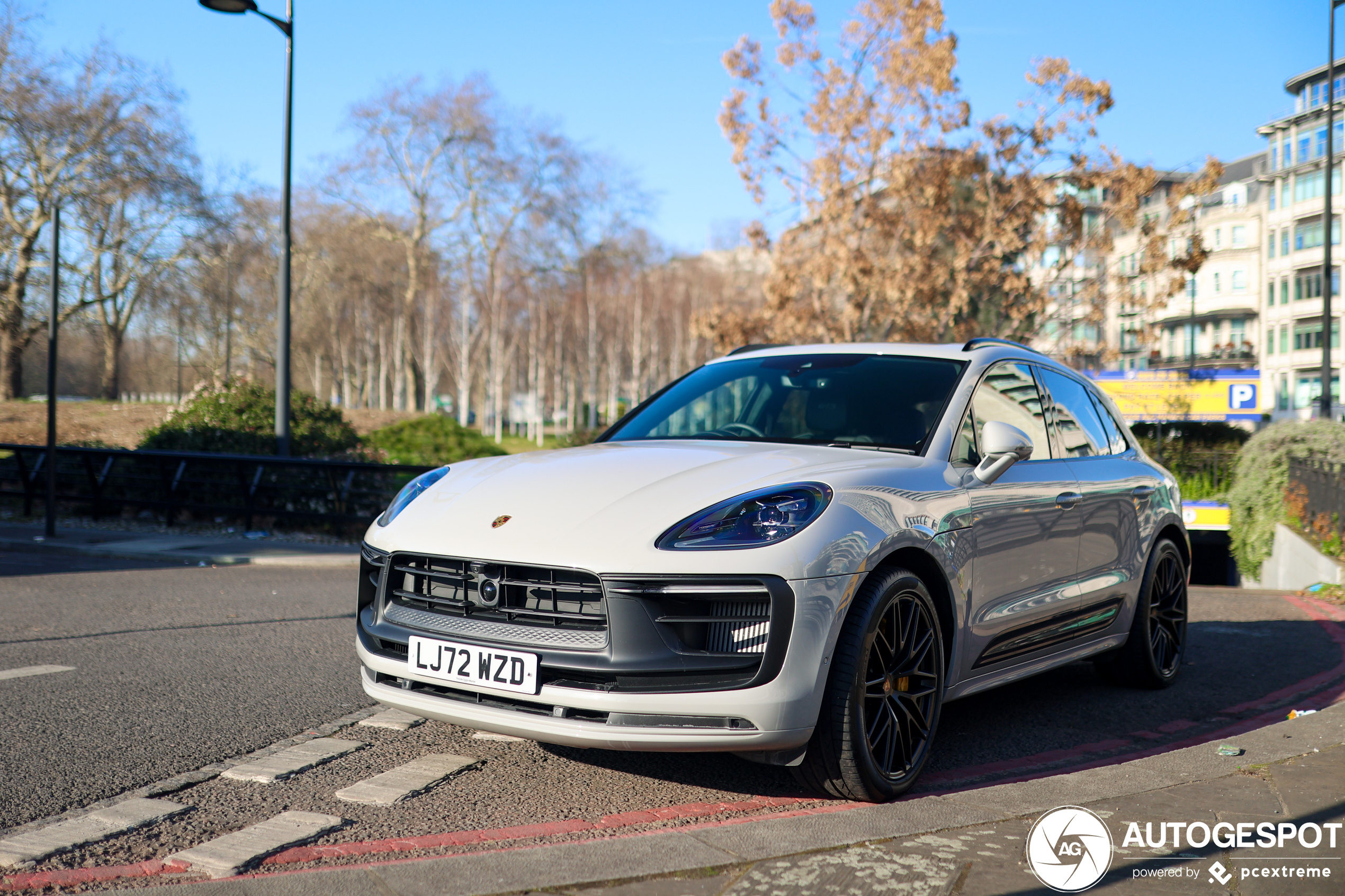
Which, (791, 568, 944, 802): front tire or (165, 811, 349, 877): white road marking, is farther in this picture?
(791, 568, 944, 802): front tire

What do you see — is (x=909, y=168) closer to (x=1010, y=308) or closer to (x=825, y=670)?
(x=1010, y=308)

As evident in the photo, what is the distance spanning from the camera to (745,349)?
587cm

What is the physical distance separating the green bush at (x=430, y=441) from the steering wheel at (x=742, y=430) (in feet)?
52.1

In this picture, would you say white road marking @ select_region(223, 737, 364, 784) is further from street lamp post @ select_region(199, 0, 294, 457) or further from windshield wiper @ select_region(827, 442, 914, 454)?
street lamp post @ select_region(199, 0, 294, 457)

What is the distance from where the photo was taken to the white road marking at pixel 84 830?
342cm

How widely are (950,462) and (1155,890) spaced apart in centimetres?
181

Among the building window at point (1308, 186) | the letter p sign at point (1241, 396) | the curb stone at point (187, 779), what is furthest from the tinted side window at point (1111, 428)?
the building window at point (1308, 186)

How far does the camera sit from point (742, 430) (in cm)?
511

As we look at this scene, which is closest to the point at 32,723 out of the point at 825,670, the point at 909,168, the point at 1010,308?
the point at 825,670

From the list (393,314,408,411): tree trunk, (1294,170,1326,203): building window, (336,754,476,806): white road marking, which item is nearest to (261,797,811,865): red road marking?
(336,754,476,806): white road marking

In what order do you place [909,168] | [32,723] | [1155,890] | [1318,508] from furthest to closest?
[909,168] < [1318,508] < [32,723] < [1155,890]

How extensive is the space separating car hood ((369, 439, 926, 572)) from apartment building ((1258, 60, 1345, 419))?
7845 cm

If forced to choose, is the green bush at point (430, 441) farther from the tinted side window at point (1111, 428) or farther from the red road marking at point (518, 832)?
the red road marking at point (518, 832)

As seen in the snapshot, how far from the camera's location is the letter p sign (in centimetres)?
2197
